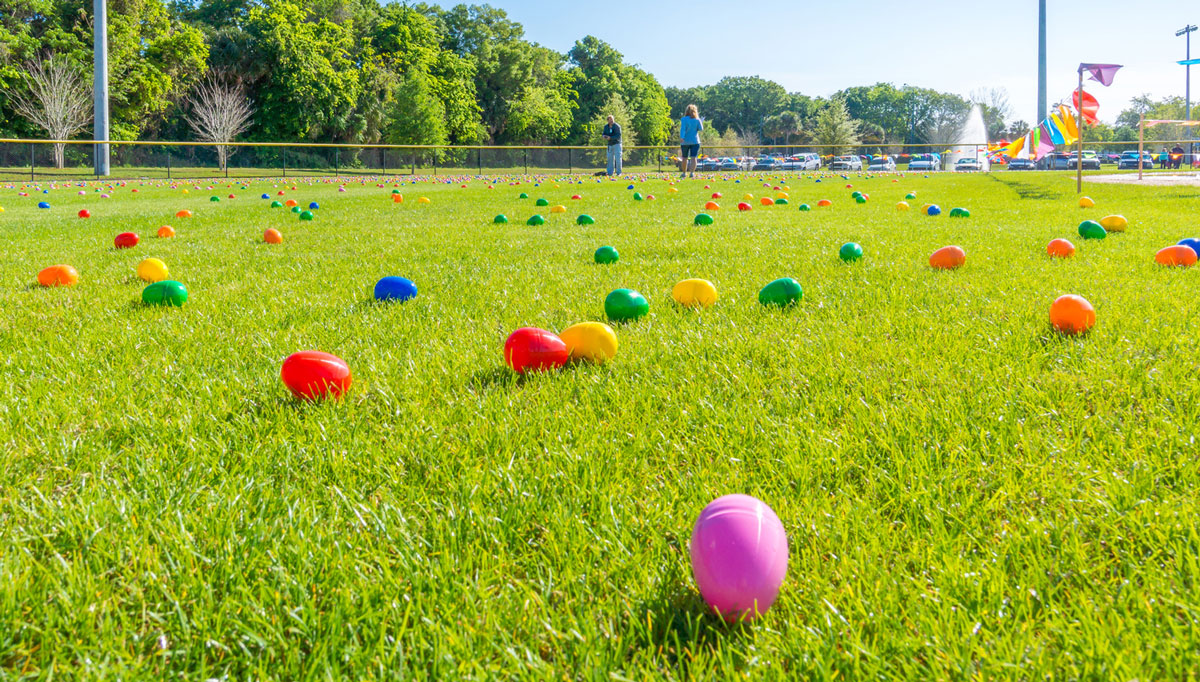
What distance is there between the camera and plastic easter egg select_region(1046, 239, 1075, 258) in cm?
543

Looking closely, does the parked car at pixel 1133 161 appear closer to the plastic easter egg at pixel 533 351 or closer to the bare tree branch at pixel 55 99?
the plastic easter egg at pixel 533 351

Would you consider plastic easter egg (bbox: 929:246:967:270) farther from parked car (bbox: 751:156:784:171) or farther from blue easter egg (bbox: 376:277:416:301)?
parked car (bbox: 751:156:784:171)

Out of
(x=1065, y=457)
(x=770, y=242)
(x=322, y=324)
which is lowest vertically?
(x=1065, y=457)

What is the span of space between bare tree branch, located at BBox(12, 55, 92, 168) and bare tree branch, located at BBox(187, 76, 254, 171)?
6431 mm

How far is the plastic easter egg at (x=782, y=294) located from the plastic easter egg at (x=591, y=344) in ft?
4.28

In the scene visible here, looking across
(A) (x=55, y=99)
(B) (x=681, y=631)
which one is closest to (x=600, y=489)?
(B) (x=681, y=631)

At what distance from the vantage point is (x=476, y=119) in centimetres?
7019

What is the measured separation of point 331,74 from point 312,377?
59.1m

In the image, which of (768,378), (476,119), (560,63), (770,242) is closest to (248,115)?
(476,119)

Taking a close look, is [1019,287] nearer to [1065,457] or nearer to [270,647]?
[1065,457]

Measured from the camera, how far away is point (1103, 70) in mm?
12953

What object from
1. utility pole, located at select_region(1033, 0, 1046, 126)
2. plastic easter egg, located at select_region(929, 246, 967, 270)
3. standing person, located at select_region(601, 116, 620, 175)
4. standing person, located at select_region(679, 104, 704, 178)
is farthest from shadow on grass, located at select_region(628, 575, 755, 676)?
utility pole, located at select_region(1033, 0, 1046, 126)

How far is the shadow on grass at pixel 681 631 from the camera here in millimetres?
1407

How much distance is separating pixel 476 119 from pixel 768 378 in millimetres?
71196
